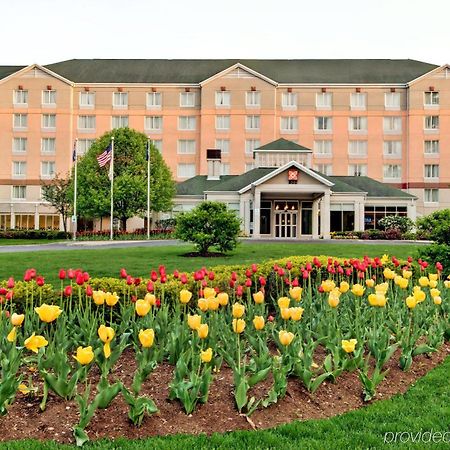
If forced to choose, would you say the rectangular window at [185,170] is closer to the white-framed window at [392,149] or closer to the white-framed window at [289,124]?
the white-framed window at [289,124]

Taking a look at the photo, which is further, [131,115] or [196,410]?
[131,115]

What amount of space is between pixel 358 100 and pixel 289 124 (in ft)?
27.9

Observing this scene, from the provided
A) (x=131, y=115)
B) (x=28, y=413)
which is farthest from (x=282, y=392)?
(x=131, y=115)

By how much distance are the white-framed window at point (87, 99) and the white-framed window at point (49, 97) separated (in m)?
3.16

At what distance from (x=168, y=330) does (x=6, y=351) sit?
5.69ft

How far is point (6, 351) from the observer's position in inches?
198

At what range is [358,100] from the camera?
190 feet

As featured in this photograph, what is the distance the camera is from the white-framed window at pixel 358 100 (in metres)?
57.7

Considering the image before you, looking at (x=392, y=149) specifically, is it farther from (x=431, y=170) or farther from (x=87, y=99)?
(x=87, y=99)

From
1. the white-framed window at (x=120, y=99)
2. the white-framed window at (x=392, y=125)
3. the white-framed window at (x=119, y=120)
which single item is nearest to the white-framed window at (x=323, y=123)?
the white-framed window at (x=392, y=125)

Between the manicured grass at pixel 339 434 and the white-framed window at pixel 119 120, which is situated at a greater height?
the white-framed window at pixel 119 120

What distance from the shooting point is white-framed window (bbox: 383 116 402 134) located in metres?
57.4

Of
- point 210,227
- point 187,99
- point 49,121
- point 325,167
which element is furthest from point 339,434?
point 49,121

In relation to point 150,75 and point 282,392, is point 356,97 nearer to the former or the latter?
point 150,75
